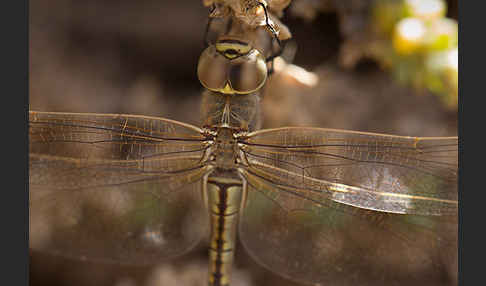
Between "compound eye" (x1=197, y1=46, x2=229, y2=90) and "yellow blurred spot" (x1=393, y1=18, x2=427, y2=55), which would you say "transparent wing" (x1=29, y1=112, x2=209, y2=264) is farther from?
"yellow blurred spot" (x1=393, y1=18, x2=427, y2=55)

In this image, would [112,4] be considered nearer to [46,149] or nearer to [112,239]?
[46,149]

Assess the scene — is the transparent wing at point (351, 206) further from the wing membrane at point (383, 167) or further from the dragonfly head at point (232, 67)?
the dragonfly head at point (232, 67)

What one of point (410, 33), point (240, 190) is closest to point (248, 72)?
point (240, 190)

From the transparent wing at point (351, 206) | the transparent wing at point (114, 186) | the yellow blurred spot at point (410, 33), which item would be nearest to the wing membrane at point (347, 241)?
the transparent wing at point (351, 206)

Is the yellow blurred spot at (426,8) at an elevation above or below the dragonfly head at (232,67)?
above

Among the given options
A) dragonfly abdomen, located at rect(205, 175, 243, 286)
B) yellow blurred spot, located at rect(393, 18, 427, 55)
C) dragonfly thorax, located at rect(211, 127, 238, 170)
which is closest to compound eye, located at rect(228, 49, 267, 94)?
dragonfly thorax, located at rect(211, 127, 238, 170)

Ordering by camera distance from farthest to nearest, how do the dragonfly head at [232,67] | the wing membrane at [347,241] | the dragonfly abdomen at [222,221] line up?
the dragonfly abdomen at [222,221] < the wing membrane at [347,241] < the dragonfly head at [232,67]

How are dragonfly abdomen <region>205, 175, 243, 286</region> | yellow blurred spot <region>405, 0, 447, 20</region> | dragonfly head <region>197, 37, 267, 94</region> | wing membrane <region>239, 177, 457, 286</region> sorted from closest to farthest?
dragonfly head <region>197, 37, 267, 94</region> → wing membrane <region>239, 177, 457, 286</region> → dragonfly abdomen <region>205, 175, 243, 286</region> → yellow blurred spot <region>405, 0, 447, 20</region>
